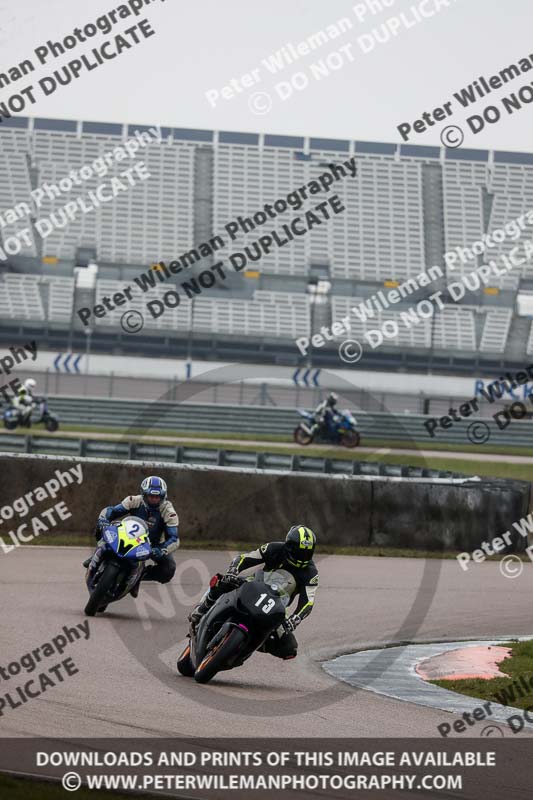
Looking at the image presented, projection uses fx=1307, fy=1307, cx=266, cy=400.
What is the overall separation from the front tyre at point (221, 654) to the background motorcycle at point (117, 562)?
2591 mm

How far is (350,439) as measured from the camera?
35.1 m

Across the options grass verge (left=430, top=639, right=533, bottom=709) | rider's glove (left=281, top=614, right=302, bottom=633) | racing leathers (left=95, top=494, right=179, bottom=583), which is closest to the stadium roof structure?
racing leathers (left=95, top=494, right=179, bottom=583)

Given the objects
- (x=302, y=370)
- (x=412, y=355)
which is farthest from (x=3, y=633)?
(x=412, y=355)

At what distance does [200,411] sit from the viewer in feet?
133

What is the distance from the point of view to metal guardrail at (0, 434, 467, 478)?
2306cm

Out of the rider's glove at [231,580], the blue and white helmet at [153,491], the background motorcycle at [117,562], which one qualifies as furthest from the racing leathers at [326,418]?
the rider's glove at [231,580]

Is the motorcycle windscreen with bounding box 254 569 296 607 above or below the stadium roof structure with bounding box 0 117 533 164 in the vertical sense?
below

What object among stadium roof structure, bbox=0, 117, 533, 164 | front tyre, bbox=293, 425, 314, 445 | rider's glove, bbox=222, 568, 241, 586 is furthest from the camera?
stadium roof structure, bbox=0, 117, 533, 164

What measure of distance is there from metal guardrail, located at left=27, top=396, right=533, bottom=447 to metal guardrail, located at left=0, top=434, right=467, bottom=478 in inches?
561

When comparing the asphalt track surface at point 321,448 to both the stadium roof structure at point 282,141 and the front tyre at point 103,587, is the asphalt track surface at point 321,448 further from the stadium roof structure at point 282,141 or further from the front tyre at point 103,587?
the stadium roof structure at point 282,141

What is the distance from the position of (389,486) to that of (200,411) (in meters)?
22.8

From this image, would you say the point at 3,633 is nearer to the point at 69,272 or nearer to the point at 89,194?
the point at 69,272

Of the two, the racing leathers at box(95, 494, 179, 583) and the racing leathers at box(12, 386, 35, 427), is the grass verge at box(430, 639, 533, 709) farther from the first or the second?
the racing leathers at box(12, 386, 35, 427)

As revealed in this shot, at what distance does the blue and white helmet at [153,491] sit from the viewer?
12.5 m
